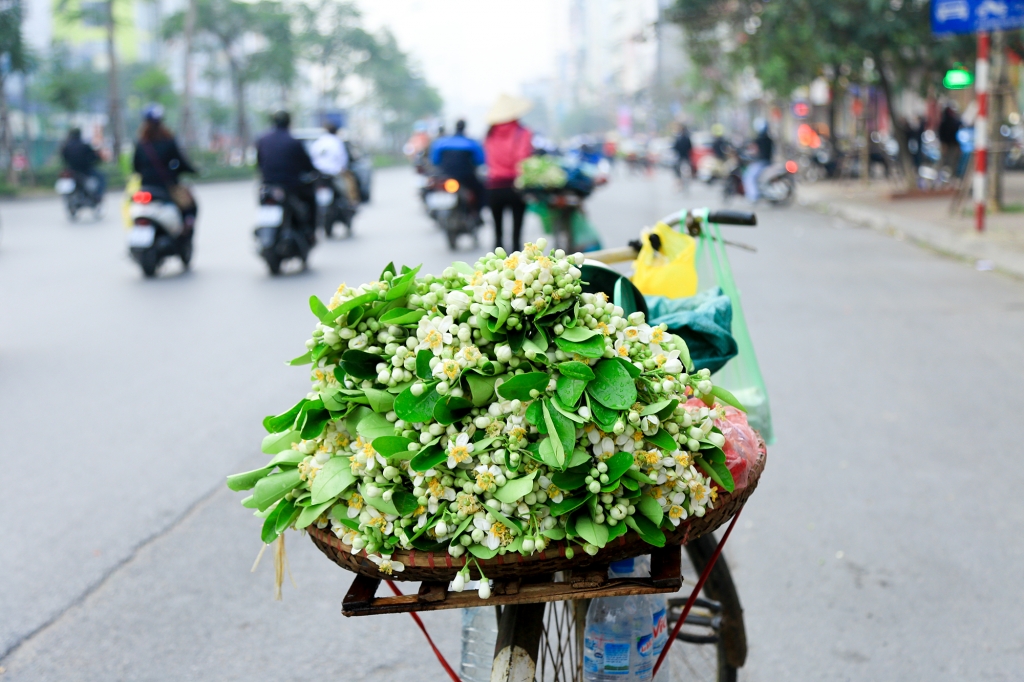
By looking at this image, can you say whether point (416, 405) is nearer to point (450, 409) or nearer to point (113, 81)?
point (450, 409)

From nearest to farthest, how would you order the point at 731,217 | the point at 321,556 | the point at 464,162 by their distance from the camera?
1. the point at 731,217
2. the point at 321,556
3. the point at 464,162

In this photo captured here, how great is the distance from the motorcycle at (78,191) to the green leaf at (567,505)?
20120mm

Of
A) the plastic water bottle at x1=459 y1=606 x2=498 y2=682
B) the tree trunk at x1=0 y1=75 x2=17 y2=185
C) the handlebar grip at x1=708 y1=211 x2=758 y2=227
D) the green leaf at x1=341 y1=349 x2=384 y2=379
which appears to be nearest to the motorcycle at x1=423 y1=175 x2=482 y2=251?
the handlebar grip at x1=708 y1=211 x2=758 y2=227

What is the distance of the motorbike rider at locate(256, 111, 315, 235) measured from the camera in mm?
11375

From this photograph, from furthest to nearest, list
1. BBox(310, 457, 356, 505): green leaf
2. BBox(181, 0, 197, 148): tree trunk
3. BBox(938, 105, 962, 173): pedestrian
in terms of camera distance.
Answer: BBox(181, 0, 197, 148): tree trunk → BBox(938, 105, 962, 173): pedestrian → BBox(310, 457, 356, 505): green leaf

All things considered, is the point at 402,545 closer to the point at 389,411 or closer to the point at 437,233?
the point at 389,411

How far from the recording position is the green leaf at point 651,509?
171cm

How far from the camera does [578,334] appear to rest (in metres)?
1.70

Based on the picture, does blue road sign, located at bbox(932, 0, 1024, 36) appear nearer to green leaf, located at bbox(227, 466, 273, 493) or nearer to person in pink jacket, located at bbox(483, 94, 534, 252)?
→ person in pink jacket, located at bbox(483, 94, 534, 252)

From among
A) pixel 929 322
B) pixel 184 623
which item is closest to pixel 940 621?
pixel 184 623

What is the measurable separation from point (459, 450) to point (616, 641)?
73 cm

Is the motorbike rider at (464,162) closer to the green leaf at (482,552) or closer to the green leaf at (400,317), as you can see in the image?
the green leaf at (400,317)

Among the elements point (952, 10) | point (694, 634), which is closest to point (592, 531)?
point (694, 634)

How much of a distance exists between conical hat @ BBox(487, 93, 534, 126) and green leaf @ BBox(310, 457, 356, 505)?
862 cm
